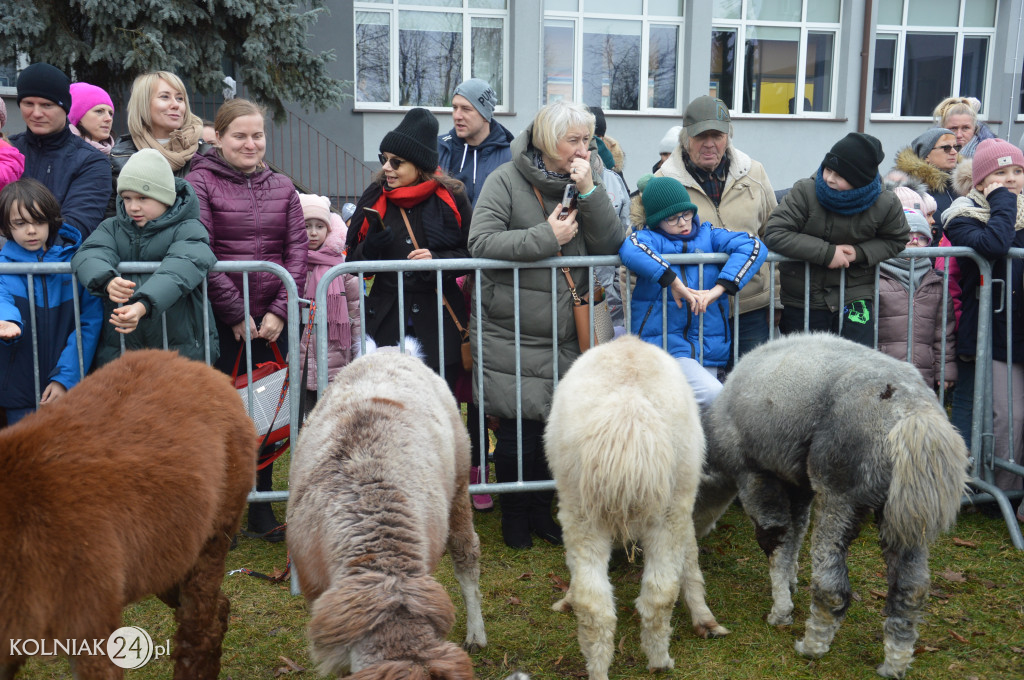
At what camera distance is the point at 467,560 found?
3.74 meters

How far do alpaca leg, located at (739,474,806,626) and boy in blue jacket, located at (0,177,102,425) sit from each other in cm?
354

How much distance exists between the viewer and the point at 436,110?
1559 centimetres

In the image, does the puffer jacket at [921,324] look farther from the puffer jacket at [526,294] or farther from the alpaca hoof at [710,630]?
the alpaca hoof at [710,630]

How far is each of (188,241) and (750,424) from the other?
302cm

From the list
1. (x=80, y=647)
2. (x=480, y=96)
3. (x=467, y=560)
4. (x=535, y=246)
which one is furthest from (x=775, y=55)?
(x=80, y=647)

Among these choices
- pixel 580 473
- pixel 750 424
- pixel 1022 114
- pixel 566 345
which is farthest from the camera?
pixel 1022 114

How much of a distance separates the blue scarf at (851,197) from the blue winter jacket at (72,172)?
4.28 m

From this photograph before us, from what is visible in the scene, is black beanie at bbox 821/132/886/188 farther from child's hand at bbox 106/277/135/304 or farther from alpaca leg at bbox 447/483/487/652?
child's hand at bbox 106/277/135/304

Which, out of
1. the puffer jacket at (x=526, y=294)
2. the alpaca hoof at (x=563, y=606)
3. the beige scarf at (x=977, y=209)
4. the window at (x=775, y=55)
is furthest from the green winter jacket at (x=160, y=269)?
the window at (x=775, y=55)

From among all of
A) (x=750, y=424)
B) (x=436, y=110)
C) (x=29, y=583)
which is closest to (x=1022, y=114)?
(x=436, y=110)

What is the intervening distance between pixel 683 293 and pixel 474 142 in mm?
2695

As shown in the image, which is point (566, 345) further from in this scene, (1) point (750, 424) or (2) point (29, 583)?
(2) point (29, 583)

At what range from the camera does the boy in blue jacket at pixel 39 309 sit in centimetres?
433

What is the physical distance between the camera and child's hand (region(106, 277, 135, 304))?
13.6ft
